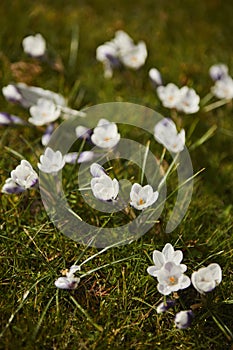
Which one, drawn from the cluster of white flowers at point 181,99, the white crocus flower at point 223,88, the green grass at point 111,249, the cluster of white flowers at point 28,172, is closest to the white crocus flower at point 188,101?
the cluster of white flowers at point 181,99

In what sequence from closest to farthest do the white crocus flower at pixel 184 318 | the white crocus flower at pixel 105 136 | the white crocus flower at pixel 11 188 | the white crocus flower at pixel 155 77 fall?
1. the white crocus flower at pixel 184 318
2. the white crocus flower at pixel 11 188
3. the white crocus flower at pixel 105 136
4. the white crocus flower at pixel 155 77

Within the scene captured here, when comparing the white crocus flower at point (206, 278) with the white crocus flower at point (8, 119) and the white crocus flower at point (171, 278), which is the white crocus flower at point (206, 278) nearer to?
the white crocus flower at point (171, 278)

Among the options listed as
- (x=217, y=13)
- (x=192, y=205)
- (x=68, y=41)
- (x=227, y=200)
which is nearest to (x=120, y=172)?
(x=192, y=205)

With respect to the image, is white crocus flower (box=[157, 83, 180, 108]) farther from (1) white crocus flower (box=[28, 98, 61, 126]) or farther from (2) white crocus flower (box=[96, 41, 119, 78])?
(1) white crocus flower (box=[28, 98, 61, 126])

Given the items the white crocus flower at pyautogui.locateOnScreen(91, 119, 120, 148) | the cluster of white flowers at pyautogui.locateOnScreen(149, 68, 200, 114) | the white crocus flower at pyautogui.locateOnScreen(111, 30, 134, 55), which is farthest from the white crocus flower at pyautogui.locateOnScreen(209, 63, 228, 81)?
the white crocus flower at pyautogui.locateOnScreen(91, 119, 120, 148)

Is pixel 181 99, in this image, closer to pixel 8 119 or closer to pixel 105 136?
pixel 105 136

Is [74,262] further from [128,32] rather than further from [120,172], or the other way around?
[128,32]
